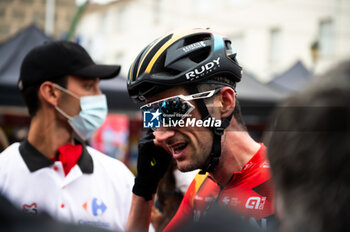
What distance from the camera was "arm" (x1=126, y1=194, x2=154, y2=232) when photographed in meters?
1.98

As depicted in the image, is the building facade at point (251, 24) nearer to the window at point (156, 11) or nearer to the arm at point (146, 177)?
the window at point (156, 11)

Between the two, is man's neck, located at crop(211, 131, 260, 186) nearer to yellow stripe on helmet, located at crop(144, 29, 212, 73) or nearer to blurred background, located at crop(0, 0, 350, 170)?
yellow stripe on helmet, located at crop(144, 29, 212, 73)

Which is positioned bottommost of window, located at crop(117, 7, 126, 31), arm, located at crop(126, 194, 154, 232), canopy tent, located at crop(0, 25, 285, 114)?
window, located at crop(117, 7, 126, 31)

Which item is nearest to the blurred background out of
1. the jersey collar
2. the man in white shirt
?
the man in white shirt

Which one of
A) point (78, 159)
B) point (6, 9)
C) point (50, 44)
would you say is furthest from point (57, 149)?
point (6, 9)

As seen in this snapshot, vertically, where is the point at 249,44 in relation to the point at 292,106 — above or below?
below

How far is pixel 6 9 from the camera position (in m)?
18.9

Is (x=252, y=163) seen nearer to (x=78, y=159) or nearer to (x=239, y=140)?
(x=239, y=140)

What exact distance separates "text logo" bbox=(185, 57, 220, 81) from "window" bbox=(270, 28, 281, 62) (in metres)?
20.3

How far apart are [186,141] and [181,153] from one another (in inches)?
2.5

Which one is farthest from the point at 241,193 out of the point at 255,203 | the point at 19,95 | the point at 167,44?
the point at 19,95

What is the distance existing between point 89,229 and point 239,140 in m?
1.26

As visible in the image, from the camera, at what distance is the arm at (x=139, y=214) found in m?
1.98

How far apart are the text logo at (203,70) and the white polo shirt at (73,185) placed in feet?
3.84
